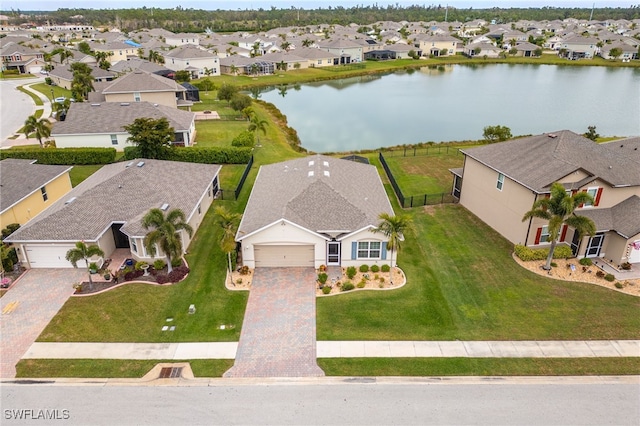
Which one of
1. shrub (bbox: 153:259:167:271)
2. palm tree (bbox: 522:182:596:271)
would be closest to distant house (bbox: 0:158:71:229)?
shrub (bbox: 153:259:167:271)

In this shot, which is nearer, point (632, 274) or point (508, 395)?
point (508, 395)

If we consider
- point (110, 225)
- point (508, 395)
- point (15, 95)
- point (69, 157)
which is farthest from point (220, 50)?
point (508, 395)

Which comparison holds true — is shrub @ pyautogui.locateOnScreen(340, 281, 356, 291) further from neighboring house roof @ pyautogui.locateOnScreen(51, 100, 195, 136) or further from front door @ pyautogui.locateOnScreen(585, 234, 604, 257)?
neighboring house roof @ pyautogui.locateOnScreen(51, 100, 195, 136)

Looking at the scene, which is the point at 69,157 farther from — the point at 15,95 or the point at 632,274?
the point at 632,274

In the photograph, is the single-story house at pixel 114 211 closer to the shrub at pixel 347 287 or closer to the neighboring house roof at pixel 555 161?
the shrub at pixel 347 287

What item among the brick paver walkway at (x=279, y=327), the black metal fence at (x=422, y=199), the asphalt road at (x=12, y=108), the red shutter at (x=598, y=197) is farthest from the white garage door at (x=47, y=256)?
the asphalt road at (x=12, y=108)

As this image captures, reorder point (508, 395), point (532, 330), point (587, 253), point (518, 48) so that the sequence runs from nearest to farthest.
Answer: point (508, 395) < point (532, 330) < point (587, 253) < point (518, 48)

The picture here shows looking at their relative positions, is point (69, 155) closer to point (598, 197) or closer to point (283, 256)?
point (283, 256)
